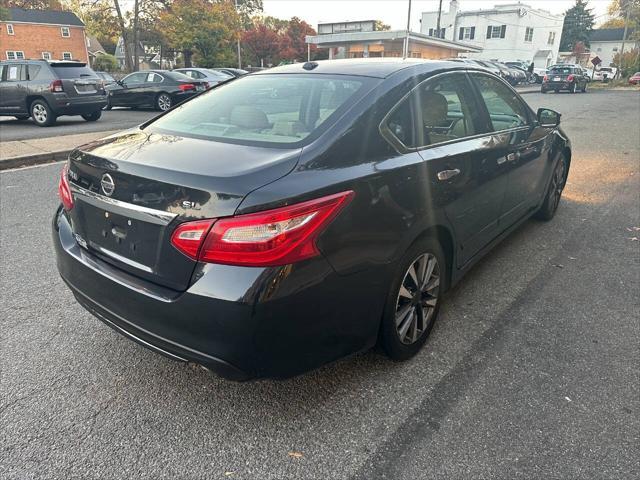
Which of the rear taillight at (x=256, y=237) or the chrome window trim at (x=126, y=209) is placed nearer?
the rear taillight at (x=256, y=237)

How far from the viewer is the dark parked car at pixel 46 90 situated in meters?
11.9

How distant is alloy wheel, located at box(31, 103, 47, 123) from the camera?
39.8ft

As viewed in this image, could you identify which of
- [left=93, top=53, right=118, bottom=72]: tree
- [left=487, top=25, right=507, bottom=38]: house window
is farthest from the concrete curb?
[left=487, top=25, right=507, bottom=38]: house window

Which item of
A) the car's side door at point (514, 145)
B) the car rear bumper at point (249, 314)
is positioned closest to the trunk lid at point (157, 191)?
the car rear bumper at point (249, 314)

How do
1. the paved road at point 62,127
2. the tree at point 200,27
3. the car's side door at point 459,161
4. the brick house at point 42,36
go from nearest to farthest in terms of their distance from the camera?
the car's side door at point 459,161 → the paved road at point 62,127 → the tree at point 200,27 → the brick house at point 42,36

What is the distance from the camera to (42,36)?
51.3 metres

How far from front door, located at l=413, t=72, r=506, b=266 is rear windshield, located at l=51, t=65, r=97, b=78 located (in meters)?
11.9

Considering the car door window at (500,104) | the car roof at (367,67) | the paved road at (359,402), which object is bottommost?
the paved road at (359,402)

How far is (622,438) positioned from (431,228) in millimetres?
1318

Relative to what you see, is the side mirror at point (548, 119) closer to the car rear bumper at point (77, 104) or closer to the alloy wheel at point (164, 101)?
the car rear bumper at point (77, 104)

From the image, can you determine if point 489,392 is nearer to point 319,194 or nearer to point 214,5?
point 319,194

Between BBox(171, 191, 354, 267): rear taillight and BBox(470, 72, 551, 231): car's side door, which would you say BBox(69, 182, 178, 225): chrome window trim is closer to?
BBox(171, 191, 354, 267): rear taillight

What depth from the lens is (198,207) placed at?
189 centimetres

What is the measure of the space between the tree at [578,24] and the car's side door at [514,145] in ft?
276
